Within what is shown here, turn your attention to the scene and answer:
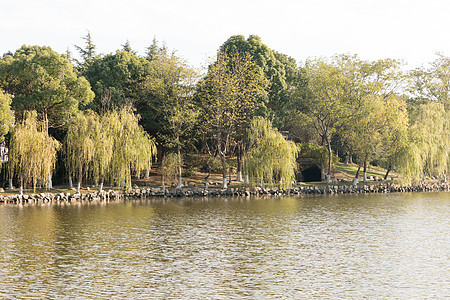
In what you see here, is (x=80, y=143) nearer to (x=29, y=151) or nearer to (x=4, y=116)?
(x=29, y=151)

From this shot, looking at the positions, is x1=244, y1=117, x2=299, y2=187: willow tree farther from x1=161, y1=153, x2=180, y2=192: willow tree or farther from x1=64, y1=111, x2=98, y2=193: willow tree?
x1=64, y1=111, x2=98, y2=193: willow tree

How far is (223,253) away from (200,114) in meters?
37.8

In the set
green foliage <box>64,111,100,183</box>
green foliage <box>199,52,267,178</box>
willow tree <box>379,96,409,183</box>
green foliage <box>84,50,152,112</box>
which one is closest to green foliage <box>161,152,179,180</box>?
green foliage <box>199,52,267,178</box>

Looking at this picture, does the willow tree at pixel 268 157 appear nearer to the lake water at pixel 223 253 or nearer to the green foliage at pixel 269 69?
the green foliage at pixel 269 69

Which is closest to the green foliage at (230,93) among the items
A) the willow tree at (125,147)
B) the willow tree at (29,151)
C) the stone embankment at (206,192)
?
the stone embankment at (206,192)

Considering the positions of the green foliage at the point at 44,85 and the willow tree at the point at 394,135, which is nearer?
the green foliage at the point at 44,85

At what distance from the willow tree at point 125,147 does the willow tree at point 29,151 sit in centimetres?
625

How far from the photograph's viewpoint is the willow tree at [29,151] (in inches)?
1748

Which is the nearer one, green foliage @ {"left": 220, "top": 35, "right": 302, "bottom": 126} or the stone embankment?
the stone embankment

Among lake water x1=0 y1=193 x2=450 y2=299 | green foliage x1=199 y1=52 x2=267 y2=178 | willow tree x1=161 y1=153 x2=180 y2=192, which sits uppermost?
green foliage x1=199 y1=52 x2=267 y2=178

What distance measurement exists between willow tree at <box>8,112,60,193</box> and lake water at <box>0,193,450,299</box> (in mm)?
5969

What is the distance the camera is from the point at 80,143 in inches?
1874

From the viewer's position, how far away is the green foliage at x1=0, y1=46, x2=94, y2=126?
5022cm

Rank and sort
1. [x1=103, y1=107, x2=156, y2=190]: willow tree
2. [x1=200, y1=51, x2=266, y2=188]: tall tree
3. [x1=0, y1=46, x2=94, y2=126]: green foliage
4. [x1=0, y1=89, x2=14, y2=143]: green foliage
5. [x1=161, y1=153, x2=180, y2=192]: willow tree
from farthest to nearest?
[x1=200, y1=51, x2=266, y2=188]: tall tree < [x1=161, y1=153, x2=180, y2=192]: willow tree < [x1=0, y1=46, x2=94, y2=126]: green foliage < [x1=103, y1=107, x2=156, y2=190]: willow tree < [x1=0, y1=89, x2=14, y2=143]: green foliage
